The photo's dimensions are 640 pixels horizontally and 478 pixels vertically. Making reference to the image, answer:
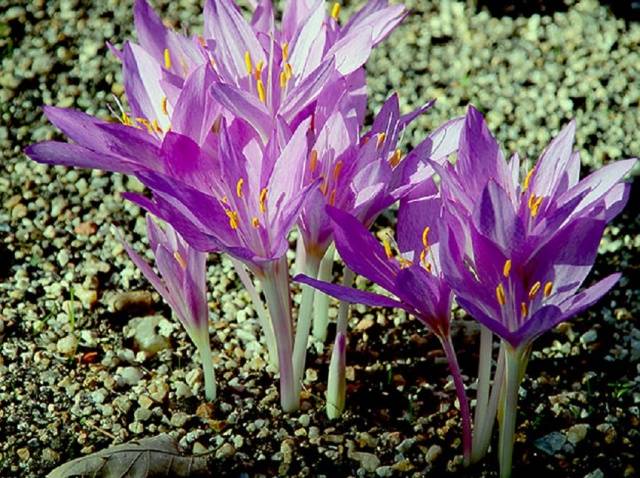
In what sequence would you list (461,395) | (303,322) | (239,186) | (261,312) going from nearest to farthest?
1. (239,186)
2. (461,395)
3. (303,322)
4. (261,312)

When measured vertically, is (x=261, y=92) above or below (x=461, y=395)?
above

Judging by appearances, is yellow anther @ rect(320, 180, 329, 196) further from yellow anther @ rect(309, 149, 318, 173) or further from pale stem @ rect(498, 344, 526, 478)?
pale stem @ rect(498, 344, 526, 478)

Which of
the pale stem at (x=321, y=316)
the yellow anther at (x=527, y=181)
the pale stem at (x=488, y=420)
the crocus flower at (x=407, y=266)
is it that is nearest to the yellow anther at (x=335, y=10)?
the crocus flower at (x=407, y=266)

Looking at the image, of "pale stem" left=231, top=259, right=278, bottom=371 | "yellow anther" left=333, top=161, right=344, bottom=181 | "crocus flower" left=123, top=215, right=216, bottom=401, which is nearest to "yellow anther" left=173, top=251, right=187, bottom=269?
"crocus flower" left=123, top=215, right=216, bottom=401

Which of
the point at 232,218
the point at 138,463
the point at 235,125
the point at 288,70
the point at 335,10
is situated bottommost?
the point at 138,463

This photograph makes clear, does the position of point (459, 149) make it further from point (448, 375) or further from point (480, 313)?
point (448, 375)

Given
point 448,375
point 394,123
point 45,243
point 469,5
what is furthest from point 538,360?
point 469,5

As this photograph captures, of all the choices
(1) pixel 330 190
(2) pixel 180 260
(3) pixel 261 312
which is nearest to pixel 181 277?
(2) pixel 180 260

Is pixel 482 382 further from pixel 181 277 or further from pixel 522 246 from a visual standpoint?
pixel 181 277
